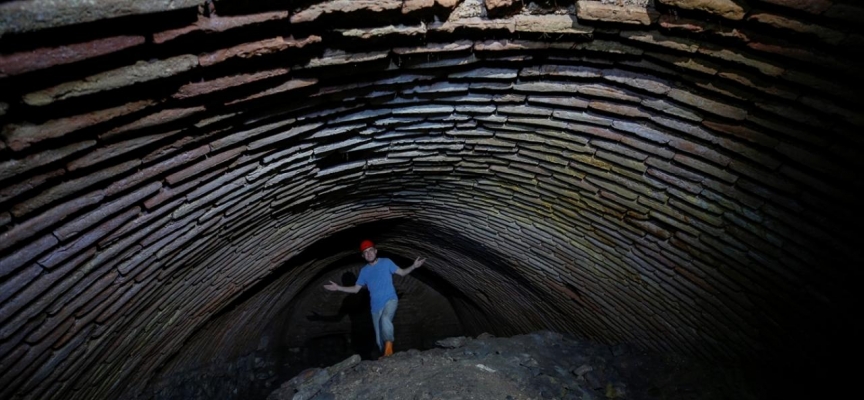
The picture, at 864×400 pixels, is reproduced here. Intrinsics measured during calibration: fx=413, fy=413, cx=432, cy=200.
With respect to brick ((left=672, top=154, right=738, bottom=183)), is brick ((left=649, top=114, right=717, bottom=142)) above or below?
above

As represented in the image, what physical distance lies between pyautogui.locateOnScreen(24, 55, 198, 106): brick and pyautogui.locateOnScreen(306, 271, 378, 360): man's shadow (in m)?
5.56

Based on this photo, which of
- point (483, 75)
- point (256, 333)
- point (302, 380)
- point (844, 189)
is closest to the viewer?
point (844, 189)

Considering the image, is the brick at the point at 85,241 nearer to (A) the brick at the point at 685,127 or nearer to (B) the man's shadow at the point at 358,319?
(A) the brick at the point at 685,127

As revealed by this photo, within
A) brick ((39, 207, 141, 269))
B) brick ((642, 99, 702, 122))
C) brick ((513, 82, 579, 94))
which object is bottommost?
brick ((39, 207, 141, 269))

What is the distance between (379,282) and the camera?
13.5ft

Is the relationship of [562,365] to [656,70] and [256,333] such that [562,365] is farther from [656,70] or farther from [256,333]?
[256,333]

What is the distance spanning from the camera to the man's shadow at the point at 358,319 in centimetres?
670

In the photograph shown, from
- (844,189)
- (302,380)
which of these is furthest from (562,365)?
(844,189)

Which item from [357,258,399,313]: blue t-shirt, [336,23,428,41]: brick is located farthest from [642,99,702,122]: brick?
[357,258,399,313]: blue t-shirt

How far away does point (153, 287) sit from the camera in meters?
2.29

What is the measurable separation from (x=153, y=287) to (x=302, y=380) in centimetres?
140

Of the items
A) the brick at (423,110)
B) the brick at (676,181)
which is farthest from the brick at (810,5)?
the brick at (423,110)

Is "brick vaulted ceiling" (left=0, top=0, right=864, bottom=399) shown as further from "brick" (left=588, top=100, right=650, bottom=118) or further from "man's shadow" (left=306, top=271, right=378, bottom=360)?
"man's shadow" (left=306, top=271, right=378, bottom=360)

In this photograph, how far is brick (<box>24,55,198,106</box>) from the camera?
1.17m
